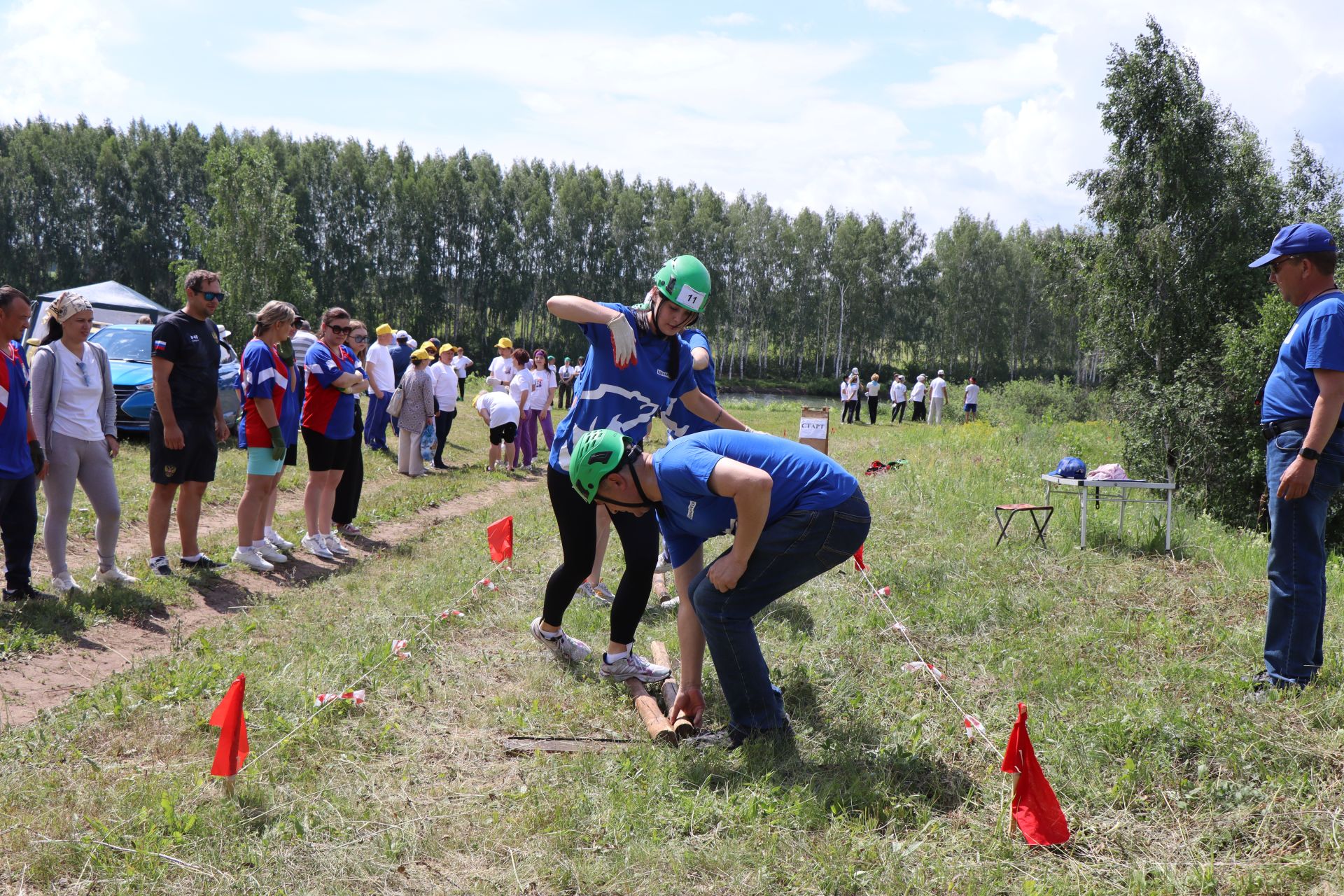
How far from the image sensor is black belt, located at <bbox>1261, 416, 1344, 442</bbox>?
403 cm

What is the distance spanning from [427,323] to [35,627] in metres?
52.8

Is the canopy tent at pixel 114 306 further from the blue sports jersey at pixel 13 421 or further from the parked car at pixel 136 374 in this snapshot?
the blue sports jersey at pixel 13 421

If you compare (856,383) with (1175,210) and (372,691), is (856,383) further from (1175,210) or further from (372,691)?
(372,691)

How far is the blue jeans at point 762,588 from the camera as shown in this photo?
3475mm

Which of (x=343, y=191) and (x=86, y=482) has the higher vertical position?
(x=343, y=191)

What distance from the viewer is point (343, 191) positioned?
53.8m

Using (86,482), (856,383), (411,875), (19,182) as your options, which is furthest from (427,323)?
(411,875)

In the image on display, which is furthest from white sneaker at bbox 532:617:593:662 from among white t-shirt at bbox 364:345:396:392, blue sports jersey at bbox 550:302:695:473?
white t-shirt at bbox 364:345:396:392

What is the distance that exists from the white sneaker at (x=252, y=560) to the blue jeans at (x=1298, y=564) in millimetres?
6342

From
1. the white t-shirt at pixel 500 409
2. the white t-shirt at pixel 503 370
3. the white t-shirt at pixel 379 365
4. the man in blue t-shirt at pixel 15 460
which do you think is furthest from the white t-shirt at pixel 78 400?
the white t-shirt at pixel 503 370

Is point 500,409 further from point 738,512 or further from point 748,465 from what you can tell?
point 738,512

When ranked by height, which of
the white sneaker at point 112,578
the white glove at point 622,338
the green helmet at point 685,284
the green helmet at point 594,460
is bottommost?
the white sneaker at point 112,578

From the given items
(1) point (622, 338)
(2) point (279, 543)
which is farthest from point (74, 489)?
(1) point (622, 338)

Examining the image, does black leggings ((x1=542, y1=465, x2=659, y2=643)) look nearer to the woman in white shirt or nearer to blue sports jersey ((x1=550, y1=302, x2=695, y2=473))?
blue sports jersey ((x1=550, y1=302, x2=695, y2=473))
